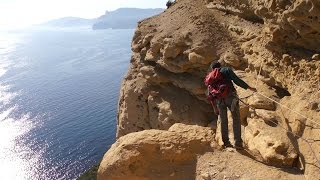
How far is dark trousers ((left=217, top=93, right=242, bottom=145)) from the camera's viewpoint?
15.2m

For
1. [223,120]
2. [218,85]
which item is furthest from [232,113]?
[218,85]

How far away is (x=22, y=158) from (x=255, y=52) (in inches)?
2652

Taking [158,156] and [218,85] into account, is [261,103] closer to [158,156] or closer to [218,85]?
[218,85]

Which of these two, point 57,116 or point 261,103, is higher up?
point 261,103

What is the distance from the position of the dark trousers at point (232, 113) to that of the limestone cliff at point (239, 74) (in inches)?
25.5

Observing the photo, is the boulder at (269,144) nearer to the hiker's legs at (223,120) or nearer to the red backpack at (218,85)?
the hiker's legs at (223,120)

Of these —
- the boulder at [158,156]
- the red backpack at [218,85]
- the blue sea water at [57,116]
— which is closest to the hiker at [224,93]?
the red backpack at [218,85]

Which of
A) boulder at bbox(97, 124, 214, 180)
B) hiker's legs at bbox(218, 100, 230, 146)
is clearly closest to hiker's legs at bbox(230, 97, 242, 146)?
hiker's legs at bbox(218, 100, 230, 146)

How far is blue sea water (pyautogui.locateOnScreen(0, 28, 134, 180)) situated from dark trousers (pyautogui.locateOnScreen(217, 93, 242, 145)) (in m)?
58.2

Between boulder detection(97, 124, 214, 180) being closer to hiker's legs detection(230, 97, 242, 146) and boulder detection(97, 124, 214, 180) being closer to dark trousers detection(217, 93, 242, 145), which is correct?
dark trousers detection(217, 93, 242, 145)

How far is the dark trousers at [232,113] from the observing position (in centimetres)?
1520

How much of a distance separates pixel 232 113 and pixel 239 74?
7.50 metres

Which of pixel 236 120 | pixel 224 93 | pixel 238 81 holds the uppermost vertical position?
pixel 238 81

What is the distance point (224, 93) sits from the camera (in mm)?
14844
